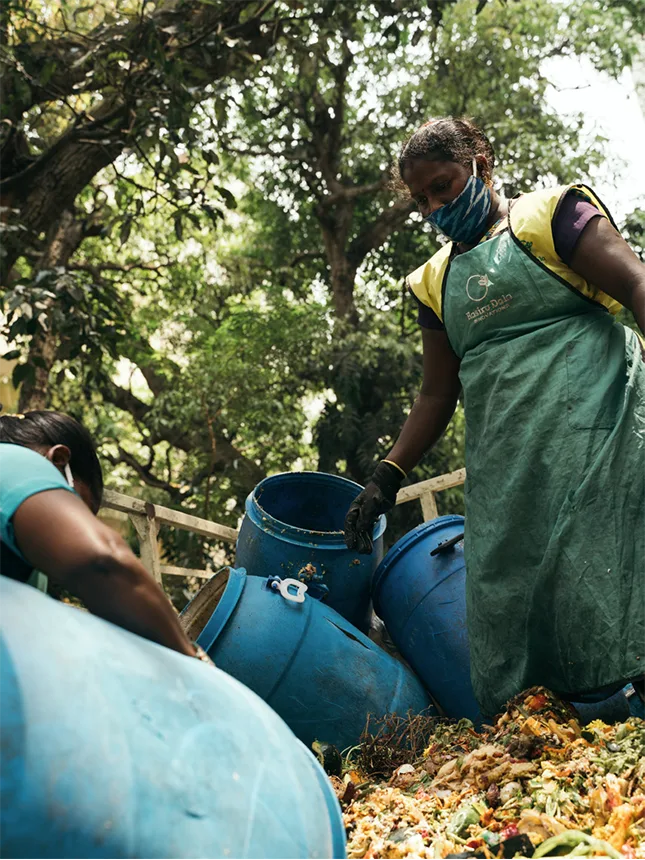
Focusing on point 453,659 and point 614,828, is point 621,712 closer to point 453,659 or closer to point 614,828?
point 453,659

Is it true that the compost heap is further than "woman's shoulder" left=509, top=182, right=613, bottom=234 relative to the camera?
No

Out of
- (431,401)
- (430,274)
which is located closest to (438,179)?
(430,274)

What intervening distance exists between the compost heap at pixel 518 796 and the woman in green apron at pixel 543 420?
0.17 meters

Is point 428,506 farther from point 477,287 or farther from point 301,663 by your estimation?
point 477,287

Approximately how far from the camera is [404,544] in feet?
11.3

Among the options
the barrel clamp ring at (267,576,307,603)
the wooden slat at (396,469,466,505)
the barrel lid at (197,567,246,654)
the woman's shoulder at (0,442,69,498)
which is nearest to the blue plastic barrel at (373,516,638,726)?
the barrel clamp ring at (267,576,307,603)

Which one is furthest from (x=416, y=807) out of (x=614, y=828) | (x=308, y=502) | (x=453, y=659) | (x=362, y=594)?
(x=308, y=502)

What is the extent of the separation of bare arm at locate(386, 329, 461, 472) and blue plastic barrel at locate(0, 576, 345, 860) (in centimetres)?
185

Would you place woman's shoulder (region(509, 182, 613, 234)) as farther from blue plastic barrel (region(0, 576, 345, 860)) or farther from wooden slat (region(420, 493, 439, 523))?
wooden slat (region(420, 493, 439, 523))

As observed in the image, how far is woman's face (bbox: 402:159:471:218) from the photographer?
8.79 ft

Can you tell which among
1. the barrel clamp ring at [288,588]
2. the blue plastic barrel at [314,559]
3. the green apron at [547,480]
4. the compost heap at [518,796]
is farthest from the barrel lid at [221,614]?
the green apron at [547,480]

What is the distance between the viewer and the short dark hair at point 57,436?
164 centimetres

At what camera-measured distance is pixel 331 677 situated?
117 inches

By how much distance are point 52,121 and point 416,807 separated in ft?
33.0
